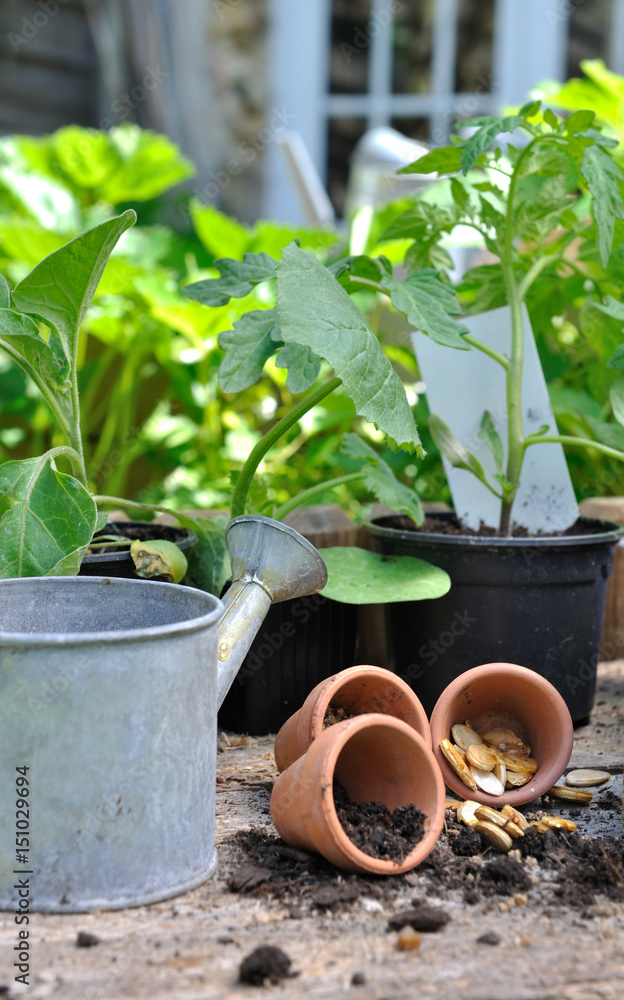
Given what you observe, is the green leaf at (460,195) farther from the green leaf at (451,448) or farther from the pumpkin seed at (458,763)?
the pumpkin seed at (458,763)

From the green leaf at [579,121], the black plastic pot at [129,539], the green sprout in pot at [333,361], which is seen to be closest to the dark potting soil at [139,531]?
the black plastic pot at [129,539]

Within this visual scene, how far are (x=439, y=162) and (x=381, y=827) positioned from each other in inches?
32.1

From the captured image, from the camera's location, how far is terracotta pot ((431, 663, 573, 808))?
91 centimetres

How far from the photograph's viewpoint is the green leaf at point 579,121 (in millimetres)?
1066

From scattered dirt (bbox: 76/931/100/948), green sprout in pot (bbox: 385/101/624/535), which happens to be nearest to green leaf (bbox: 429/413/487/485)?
green sprout in pot (bbox: 385/101/624/535)

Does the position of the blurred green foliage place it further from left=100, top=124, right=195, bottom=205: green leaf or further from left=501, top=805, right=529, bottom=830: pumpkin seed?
left=501, top=805, right=529, bottom=830: pumpkin seed

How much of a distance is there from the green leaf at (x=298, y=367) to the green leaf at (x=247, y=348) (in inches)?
1.0

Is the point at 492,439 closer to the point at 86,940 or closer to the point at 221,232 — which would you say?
the point at 86,940

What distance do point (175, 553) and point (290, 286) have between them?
1.13 feet

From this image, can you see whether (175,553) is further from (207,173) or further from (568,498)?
(207,173)

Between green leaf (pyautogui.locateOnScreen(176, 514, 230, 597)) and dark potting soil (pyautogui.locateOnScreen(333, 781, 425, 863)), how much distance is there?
39 cm

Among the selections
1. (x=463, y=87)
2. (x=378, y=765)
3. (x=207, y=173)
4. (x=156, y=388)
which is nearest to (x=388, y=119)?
(x=463, y=87)

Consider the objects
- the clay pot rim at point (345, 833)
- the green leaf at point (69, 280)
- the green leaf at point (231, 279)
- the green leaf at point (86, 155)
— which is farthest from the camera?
the green leaf at point (86, 155)

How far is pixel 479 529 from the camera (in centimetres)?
126
